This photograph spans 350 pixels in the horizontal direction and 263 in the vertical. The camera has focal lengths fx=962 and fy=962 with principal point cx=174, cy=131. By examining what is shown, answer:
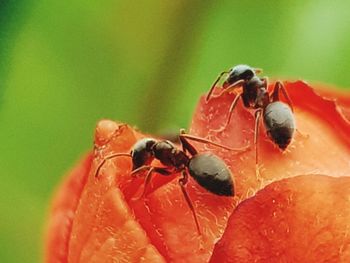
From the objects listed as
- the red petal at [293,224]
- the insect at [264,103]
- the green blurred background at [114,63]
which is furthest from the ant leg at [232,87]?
the green blurred background at [114,63]

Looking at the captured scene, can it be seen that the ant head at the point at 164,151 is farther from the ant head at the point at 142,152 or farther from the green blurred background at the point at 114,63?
Result: the green blurred background at the point at 114,63

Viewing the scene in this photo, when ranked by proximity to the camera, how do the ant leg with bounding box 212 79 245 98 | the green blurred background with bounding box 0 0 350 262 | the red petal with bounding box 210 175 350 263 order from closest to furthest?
1. the red petal with bounding box 210 175 350 263
2. the ant leg with bounding box 212 79 245 98
3. the green blurred background with bounding box 0 0 350 262

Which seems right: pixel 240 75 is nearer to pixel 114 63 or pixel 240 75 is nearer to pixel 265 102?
pixel 265 102

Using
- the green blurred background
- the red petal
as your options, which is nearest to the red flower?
the red petal

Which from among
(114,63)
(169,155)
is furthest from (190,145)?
(114,63)

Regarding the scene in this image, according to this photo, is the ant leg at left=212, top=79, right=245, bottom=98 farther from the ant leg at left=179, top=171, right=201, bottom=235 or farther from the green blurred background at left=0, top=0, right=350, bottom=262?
the green blurred background at left=0, top=0, right=350, bottom=262

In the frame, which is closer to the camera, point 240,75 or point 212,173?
point 212,173

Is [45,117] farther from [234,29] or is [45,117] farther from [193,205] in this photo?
[193,205]

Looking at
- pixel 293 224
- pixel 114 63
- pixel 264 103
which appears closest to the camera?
pixel 293 224
